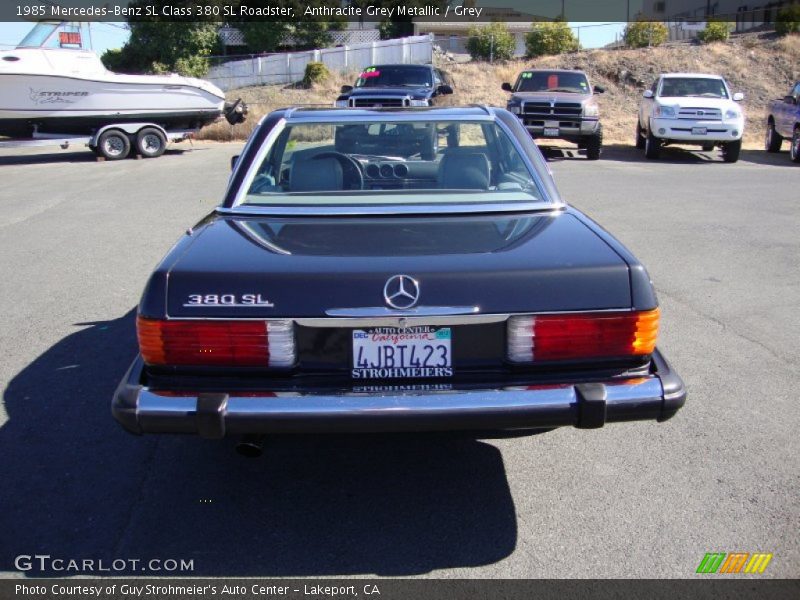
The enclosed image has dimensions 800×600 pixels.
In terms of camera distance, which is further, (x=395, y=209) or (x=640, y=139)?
(x=640, y=139)

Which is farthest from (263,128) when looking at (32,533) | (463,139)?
(32,533)

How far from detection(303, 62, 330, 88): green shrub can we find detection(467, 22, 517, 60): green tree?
7.71 metres

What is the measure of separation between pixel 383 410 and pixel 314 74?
34.3m

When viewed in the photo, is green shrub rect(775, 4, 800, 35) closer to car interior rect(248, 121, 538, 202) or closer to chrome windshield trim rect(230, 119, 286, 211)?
car interior rect(248, 121, 538, 202)

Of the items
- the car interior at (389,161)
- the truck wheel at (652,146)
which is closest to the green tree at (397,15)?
the truck wheel at (652,146)

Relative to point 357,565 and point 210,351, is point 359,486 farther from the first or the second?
point 210,351

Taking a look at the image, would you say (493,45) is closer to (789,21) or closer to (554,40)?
(554,40)

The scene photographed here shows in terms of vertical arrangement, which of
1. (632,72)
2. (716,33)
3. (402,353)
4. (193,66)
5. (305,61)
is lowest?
(402,353)

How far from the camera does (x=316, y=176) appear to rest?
436 cm

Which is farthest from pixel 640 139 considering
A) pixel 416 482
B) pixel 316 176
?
pixel 416 482

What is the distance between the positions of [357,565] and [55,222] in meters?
8.69
